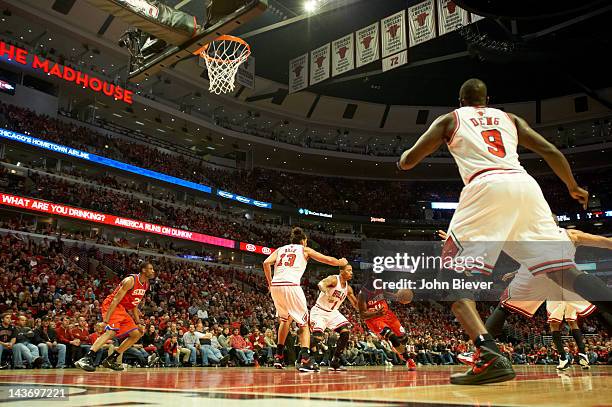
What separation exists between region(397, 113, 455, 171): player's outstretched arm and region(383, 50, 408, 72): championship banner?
566 inches

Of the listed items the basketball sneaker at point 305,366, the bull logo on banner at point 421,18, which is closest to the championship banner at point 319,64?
the bull logo on banner at point 421,18

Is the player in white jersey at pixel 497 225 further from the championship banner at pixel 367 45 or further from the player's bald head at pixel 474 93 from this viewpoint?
the championship banner at pixel 367 45

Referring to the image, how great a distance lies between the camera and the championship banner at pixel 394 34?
56.7ft

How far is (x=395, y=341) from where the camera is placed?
33.0 ft

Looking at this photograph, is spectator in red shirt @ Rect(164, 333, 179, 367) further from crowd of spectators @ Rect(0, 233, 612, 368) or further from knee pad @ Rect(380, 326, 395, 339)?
knee pad @ Rect(380, 326, 395, 339)

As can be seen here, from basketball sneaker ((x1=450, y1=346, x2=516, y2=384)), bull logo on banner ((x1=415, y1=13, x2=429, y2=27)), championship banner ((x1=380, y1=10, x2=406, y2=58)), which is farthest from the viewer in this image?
championship banner ((x1=380, y1=10, x2=406, y2=58))

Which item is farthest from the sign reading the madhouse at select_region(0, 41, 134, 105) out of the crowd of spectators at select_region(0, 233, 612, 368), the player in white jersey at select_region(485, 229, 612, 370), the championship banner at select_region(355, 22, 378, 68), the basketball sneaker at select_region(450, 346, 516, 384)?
the basketball sneaker at select_region(450, 346, 516, 384)

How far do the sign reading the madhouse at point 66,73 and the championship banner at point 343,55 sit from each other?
47.0 feet

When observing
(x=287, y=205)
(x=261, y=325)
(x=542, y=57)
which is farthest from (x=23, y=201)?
(x=542, y=57)

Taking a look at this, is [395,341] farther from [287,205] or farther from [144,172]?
[287,205]

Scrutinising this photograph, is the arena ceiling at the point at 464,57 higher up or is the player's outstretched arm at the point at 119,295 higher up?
the arena ceiling at the point at 464,57

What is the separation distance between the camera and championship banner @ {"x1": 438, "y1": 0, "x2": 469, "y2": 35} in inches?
640

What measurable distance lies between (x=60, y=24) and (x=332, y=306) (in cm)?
2394

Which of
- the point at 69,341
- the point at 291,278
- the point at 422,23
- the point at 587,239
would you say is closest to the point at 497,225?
the point at 587,239
